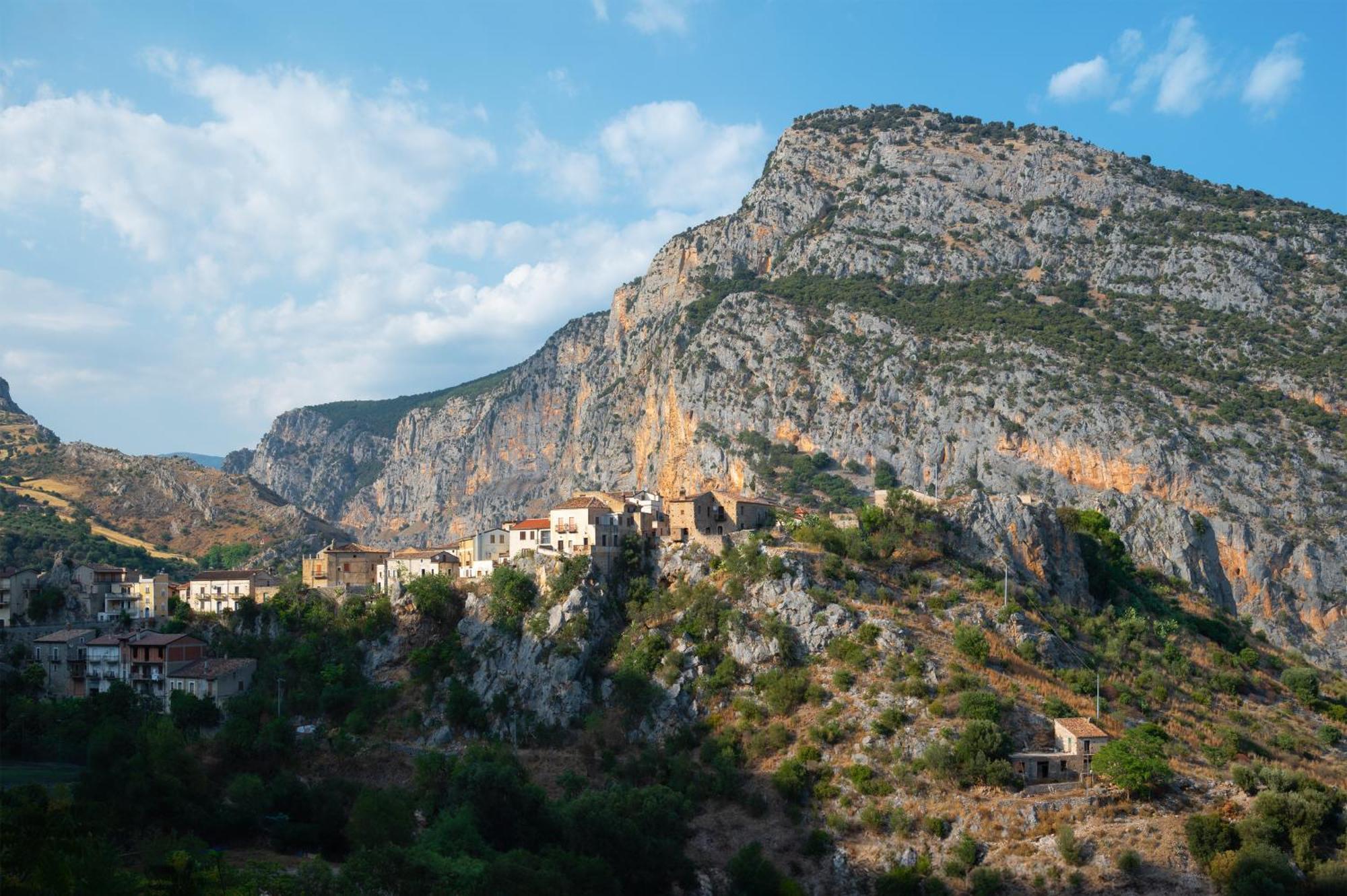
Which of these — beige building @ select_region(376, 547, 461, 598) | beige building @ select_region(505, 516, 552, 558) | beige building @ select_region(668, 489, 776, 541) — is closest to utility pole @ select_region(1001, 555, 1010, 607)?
beige building @ select_region(668, 489, 776, 541)

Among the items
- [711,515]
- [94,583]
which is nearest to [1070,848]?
[711,515]

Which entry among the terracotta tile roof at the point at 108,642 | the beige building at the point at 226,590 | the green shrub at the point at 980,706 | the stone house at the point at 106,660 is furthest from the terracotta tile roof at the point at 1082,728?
the terracotta tile roof at the point at 108,642

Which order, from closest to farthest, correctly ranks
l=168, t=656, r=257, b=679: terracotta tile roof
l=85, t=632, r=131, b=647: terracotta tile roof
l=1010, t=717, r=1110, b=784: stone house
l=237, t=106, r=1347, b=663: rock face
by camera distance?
l=1010, t=717, r=1110, b=784: stone house, l=168, t=656, r=257, b=679: terracotta tile roof, l=85, t=632, r=131, b=647: terracotta tile roof, l=237, t=106, r=1347, b=663: rock face

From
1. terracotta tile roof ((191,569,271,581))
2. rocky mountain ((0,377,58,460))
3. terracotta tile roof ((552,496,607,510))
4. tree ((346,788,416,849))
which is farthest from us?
rocky mountain ((0,377,58,460))

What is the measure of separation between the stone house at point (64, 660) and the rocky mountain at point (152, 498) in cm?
5198

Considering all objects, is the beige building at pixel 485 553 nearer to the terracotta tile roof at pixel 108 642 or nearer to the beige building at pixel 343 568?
the beige building at pixel 343 568

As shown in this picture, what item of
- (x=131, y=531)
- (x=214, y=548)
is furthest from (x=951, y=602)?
(x=131, y=531)

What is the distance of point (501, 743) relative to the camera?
235ft

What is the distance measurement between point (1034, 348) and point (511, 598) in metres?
82.9

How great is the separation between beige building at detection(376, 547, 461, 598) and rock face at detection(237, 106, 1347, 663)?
4226 centimetres

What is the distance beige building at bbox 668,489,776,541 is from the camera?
3376 inches

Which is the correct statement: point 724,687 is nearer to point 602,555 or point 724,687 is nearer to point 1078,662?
point 602,555

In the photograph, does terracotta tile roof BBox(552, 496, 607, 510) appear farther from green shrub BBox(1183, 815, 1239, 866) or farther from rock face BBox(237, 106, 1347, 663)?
green shrub BBox(1183, 815, 1239, 866)

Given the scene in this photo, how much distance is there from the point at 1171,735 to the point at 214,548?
379 ft
